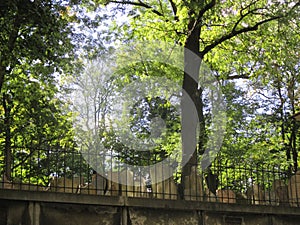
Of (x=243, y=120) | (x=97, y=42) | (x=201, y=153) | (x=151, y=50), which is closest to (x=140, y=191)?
(x=97, y=42)

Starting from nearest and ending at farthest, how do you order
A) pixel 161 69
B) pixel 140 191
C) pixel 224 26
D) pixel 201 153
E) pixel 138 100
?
1. pixel 140 191
2. pixel 224 26
3. pixel 161 69
4. pixel 201 153
5. pixel 138 100

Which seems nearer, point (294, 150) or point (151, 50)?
point (151, 50)

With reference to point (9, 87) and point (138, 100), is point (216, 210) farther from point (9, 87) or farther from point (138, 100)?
point (138, 100)

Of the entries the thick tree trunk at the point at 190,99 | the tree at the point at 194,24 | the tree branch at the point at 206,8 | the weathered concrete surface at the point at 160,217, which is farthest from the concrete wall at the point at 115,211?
the tree branch at the point at 206,8

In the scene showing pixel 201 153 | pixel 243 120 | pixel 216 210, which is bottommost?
pixel 216 210

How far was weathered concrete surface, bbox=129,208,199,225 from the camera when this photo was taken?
884 cm

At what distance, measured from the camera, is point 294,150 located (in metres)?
23.0

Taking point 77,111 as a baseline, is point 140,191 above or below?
below

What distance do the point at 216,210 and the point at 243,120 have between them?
43.4 feet

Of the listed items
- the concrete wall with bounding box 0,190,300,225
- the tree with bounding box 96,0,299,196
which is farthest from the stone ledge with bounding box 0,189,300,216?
the tree with bounding box 96,0,299,196

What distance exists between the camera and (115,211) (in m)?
8.64

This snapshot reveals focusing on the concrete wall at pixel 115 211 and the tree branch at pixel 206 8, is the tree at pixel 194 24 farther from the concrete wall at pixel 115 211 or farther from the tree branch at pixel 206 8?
the concrete wall at pixel 115 211

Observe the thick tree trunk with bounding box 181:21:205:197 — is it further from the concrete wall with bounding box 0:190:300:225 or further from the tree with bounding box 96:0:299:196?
the concrete wall with bounding box 0:190:300:225

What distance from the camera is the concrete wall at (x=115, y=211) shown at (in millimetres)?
7773
